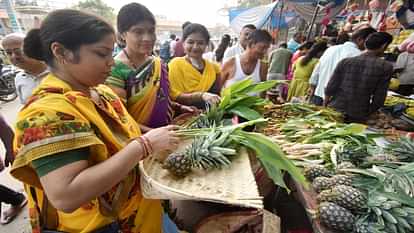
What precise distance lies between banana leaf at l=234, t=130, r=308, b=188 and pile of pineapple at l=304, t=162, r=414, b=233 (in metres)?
0.13

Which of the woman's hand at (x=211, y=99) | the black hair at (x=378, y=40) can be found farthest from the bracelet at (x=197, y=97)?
the black hair at (x=378, y=40)

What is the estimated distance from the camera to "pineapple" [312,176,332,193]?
4.03 ft

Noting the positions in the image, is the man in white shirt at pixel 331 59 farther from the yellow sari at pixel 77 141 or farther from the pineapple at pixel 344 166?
the yellow sari at pixel 77 141

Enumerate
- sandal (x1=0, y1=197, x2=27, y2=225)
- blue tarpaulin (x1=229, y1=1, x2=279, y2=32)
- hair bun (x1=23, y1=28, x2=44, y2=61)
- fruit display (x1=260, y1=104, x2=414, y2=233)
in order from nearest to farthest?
hair bun (x1=23, y1=28, x2=44, y2=61) → fruit display (x1=260, y1=104, x2=414, y2=233) → sandal (x1=0, y1=197, x2=27, y2=225) → blue tarpaulin (x1=229, y1=1, x2=279, y2=32)

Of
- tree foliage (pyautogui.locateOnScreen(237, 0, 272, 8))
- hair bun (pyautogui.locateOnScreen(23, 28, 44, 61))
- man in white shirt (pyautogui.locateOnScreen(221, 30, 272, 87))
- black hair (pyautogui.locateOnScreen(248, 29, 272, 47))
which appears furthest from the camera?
tree foliage (pyautogui.locateOnScreen(237, 0, 272, 8))

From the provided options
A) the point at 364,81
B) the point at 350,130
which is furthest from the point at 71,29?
the point at 364,81

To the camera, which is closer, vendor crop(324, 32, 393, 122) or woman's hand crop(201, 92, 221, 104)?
woman's hand crop(201, 92, 221, 104)

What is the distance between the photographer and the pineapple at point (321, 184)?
123 centimetres

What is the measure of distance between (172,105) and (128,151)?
1167mm

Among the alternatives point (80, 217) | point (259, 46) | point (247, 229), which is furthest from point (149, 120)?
point (259, 46)

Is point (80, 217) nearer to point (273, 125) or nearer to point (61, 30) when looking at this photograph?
point (61, 30)

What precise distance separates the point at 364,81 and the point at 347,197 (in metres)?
2.30

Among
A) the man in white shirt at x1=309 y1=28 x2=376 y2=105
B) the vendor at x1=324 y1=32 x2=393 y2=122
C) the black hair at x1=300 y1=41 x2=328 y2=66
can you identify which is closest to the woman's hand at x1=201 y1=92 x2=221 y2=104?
the vendor at x1=324 y1=32 x2=393 y2=122

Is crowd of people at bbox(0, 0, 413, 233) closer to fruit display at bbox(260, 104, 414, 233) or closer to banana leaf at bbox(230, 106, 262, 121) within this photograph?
banana leaf at bbox(230, 106, 262, 121)
